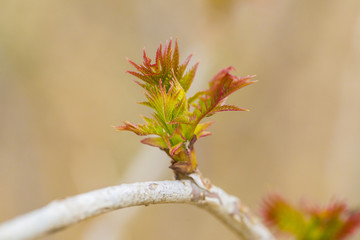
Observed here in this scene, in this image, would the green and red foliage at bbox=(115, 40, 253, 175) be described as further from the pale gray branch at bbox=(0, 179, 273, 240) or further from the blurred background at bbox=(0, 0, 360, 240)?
the blurred background at bbox=(0, 0, 360, 240)

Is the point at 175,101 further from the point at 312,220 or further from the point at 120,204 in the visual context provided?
the point at 312,220

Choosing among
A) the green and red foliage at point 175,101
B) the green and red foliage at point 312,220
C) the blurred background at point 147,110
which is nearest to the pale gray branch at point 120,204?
the green and red foliage at point 175,101

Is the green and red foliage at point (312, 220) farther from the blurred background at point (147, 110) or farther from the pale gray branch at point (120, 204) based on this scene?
the blurred background at point (147, 110)

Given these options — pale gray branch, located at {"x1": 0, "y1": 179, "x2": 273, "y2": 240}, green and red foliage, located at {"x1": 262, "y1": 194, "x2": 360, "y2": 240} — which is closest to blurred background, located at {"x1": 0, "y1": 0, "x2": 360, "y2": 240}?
green and red foliage, located at {"x1": 262, "y1": 194, "x2": 360, "y2": 240}

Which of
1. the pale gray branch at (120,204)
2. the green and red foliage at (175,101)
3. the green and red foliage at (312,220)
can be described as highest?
the green and red foliage at (175,101)

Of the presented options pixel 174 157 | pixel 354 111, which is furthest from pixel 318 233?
pixel 354 111

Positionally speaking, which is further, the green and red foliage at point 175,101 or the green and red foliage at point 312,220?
the green and red foliage at point 312,220

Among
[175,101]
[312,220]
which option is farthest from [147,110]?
[175,101]
